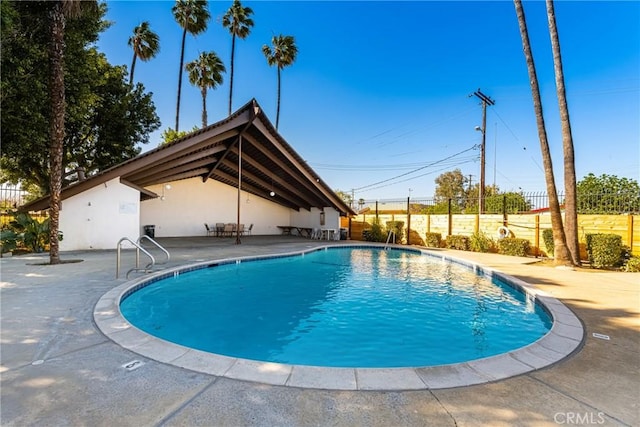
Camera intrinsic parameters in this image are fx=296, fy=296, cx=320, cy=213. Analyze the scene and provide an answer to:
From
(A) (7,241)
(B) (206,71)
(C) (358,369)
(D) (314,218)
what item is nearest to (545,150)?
(C) (358,369)

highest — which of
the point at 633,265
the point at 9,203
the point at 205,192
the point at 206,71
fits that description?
the point at 206,71

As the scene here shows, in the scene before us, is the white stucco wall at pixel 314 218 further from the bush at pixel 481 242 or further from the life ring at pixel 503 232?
the life ring at pixel 503 232

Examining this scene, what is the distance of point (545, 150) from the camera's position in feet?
32.3

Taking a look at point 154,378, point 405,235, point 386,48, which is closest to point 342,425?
point 154,378

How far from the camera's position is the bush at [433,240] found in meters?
14.9

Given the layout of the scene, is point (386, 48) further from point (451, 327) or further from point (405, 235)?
point (451, 327)

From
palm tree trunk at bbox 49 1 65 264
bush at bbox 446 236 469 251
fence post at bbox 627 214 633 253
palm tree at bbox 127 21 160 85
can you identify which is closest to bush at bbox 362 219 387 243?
bush at bbox 446 236 469 251

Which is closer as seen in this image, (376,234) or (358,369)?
(358,369)

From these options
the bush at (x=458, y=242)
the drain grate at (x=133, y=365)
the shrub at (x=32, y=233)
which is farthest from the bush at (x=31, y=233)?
the bush at (x=458, y=242)

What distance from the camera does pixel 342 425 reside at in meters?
2.07

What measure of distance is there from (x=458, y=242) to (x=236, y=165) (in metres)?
12.0

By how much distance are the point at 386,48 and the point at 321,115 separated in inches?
308

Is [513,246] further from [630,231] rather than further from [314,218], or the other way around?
[314,218]

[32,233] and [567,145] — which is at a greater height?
[567,145]
